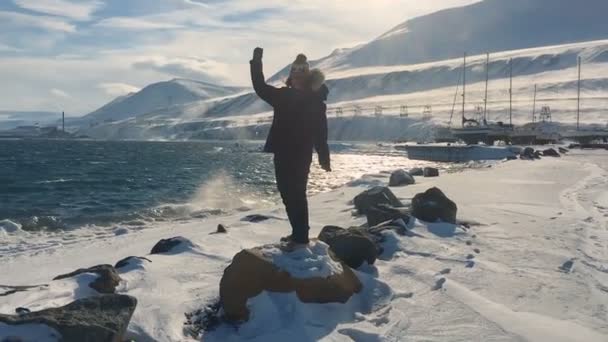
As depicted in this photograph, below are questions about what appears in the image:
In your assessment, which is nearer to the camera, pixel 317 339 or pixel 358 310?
pixel 317 339

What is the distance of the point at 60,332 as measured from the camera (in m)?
4.38

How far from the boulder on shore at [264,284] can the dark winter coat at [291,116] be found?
124cm

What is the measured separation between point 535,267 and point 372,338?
3.81 meters

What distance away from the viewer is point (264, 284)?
5.96 meters

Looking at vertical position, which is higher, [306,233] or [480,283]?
[306,233]

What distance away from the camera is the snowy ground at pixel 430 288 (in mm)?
5461

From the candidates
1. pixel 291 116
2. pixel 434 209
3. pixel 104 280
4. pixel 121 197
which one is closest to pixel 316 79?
pixel 291 116

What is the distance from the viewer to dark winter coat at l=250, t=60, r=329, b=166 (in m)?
6.23

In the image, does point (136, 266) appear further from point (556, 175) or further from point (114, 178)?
point (114, 178)

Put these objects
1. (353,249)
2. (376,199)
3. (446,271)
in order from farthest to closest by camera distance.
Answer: (376,199) → (446,271) → (353,249)

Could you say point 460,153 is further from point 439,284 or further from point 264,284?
point 264,284

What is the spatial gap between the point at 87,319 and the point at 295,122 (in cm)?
299

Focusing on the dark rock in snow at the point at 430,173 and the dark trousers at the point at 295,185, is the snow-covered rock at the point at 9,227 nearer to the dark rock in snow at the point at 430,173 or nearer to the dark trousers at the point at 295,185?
the dark trousers at the point at 295,185

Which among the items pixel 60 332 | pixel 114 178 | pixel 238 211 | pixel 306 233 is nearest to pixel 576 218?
pixel 306 233
